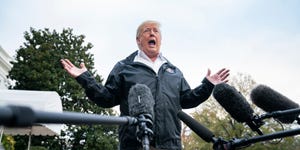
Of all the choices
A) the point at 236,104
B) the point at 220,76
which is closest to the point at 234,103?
the point at 236,104

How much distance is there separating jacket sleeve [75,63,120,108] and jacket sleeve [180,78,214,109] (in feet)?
1.57

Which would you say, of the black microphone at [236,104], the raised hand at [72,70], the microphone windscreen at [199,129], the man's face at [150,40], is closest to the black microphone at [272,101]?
the black microphone at [236,104]

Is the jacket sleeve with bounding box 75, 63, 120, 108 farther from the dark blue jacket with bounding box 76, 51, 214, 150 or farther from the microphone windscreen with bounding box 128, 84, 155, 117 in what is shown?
the microphone windscreen with bounding box 128, 84, 155, 117

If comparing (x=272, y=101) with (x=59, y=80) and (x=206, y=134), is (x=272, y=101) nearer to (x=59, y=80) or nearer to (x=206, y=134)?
(x=206, y=134)

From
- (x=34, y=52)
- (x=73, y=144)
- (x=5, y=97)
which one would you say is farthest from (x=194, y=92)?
(x=34, y=52)

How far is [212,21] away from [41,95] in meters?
10.5

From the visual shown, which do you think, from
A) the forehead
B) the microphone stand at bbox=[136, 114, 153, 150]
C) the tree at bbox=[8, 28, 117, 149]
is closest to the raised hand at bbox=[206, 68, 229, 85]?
the forehead

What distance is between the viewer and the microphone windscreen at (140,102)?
1.29 meters

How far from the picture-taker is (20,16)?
81.6ft

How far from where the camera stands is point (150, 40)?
2670 millimetres

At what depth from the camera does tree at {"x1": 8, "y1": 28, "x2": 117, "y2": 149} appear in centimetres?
1927

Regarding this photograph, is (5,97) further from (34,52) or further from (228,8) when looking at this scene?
(34,52)

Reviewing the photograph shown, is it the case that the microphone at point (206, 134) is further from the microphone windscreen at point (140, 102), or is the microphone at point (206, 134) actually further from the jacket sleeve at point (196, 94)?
the jacket sleeve at point (196, 94)

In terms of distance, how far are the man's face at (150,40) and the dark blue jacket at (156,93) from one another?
111mm
